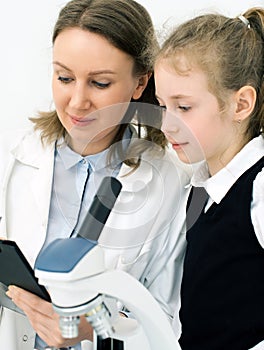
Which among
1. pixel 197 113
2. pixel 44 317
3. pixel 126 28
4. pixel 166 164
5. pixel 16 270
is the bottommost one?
pixel 44 317

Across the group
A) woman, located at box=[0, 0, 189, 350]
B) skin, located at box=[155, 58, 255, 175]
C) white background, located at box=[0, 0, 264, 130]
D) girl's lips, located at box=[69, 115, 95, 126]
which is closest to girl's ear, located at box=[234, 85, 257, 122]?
skin, located at box=[155, 58, 255, 175]

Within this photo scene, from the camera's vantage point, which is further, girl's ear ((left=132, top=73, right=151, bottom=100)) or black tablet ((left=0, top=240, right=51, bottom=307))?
girl's ear ((left=132, top=73, right=151, bottom=100))

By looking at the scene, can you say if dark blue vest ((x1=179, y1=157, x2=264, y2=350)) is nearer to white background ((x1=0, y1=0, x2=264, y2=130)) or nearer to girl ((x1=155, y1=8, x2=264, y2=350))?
girl ((x1=155, y1=8, x2=264, y2=350))

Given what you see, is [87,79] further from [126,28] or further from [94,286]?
[94,286]

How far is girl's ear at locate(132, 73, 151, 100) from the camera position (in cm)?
113

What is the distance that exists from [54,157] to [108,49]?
25 centimetres

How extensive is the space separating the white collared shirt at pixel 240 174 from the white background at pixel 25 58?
2.26ft

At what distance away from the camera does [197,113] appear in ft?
3.06

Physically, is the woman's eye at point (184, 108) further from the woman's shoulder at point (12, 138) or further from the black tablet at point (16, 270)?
the woman's shoulder at point (12, 138)

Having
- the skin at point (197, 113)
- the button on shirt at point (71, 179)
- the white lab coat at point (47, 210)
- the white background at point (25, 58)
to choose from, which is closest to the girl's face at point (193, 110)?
the skin at point (197, 113)

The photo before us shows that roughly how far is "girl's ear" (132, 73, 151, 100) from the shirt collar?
0.23m

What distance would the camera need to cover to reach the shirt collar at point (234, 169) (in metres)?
0.96

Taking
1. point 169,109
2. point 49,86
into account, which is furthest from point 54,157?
point 49,86

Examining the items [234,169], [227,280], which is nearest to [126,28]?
[234,169]
